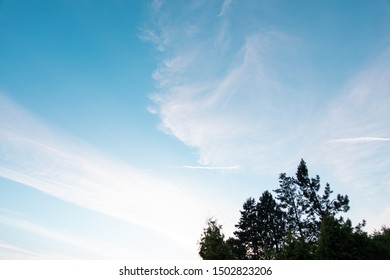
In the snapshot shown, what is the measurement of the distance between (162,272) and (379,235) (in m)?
61.2

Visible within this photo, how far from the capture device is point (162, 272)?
10.9 m

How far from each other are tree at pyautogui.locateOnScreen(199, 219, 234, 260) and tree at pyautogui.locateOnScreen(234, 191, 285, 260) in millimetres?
30258

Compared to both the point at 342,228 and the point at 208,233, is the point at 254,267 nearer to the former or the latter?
the point at 208,233

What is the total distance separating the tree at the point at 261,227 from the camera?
52031 millimetres

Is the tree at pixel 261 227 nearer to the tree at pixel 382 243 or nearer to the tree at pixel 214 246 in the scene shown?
→ the tree at pixel 382 243

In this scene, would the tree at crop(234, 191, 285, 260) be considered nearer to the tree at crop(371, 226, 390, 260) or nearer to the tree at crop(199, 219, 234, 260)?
the tree at crop(371, 226, 390, 260)

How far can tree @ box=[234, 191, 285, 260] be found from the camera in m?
52.0

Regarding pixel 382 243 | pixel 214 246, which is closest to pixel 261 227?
pixel 382 243

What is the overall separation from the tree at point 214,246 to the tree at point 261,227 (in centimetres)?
3026

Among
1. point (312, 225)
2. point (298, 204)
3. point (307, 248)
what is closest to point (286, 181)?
point (298, 204)

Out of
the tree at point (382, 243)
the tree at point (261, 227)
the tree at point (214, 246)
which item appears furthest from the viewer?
the tree at point (261, 227)

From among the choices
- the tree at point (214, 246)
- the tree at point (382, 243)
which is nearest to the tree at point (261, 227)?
the tree at point (382, 243)

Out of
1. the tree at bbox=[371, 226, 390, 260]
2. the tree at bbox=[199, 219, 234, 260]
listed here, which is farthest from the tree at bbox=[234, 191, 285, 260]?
the tree at bbox=[199, 219, 234, 260]

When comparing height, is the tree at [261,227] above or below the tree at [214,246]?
above
